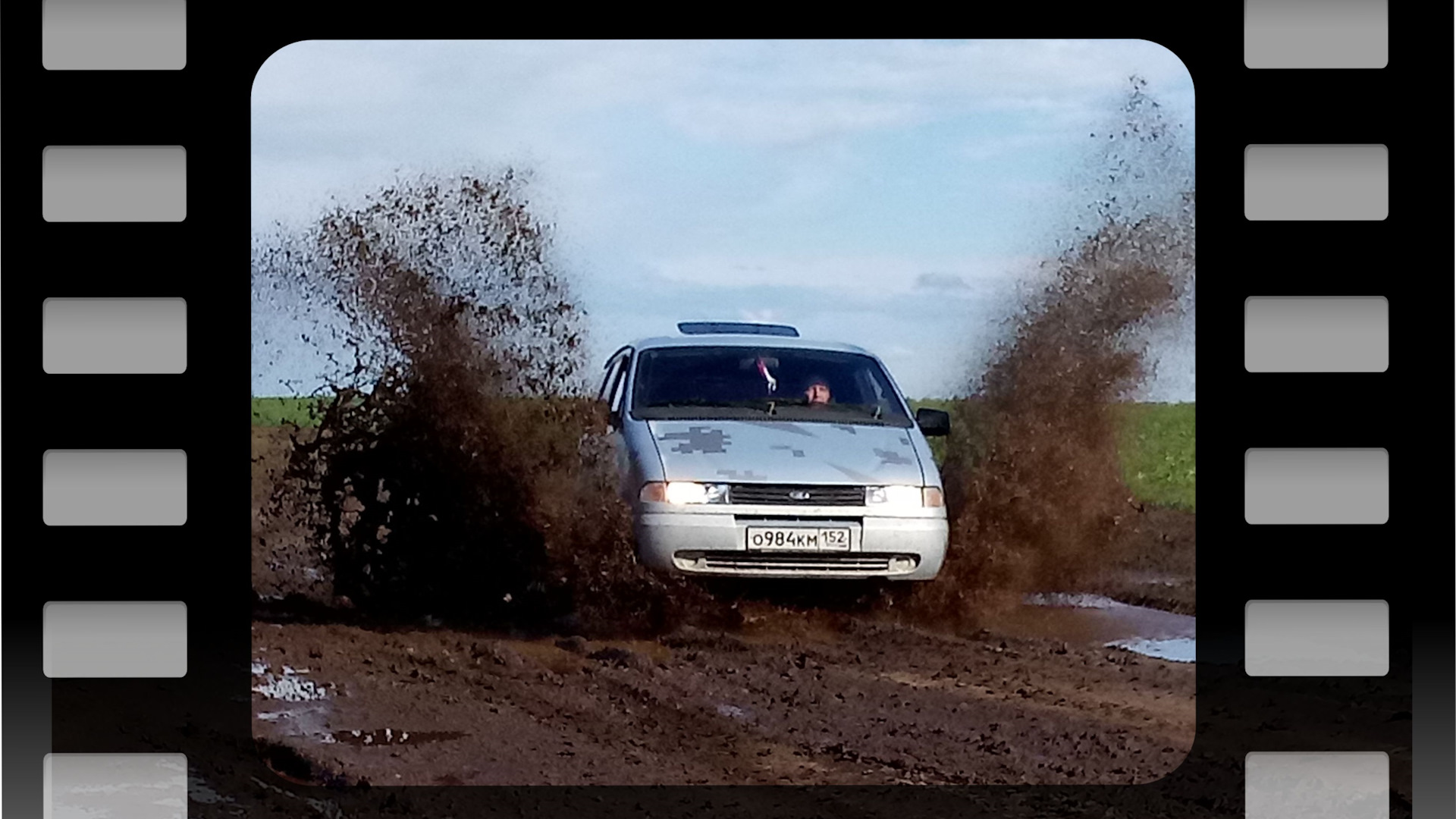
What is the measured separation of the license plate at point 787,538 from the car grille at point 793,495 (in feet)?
0.34

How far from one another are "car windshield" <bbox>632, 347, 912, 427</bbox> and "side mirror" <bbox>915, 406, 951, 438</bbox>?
2.0 inches

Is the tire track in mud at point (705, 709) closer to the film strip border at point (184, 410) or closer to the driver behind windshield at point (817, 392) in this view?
the film strip border at point (184, 410)

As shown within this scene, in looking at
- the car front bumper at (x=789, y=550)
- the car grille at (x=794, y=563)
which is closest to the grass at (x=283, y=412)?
the car front bumper at (x=789, y=550)

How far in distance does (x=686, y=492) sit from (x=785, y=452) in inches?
17.3

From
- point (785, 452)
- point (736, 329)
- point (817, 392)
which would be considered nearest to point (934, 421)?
point (817, 392)

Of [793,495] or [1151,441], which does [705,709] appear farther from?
[1151,441]

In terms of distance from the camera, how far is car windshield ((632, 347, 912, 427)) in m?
7.00

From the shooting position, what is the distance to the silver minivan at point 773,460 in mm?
6895

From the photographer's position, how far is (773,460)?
6.96 m

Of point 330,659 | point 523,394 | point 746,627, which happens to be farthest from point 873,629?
point 330,659

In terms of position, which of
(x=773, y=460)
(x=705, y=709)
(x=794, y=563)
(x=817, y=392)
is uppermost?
(x=817, y=392)

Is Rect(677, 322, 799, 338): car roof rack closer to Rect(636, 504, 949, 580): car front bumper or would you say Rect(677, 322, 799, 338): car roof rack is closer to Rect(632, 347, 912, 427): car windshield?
Rect(632, 347, 912, 427): car windshield

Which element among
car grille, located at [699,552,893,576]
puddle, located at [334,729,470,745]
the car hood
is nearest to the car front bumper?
car grille, located at [699,552,893,576]

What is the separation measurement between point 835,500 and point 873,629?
1.88 ft
